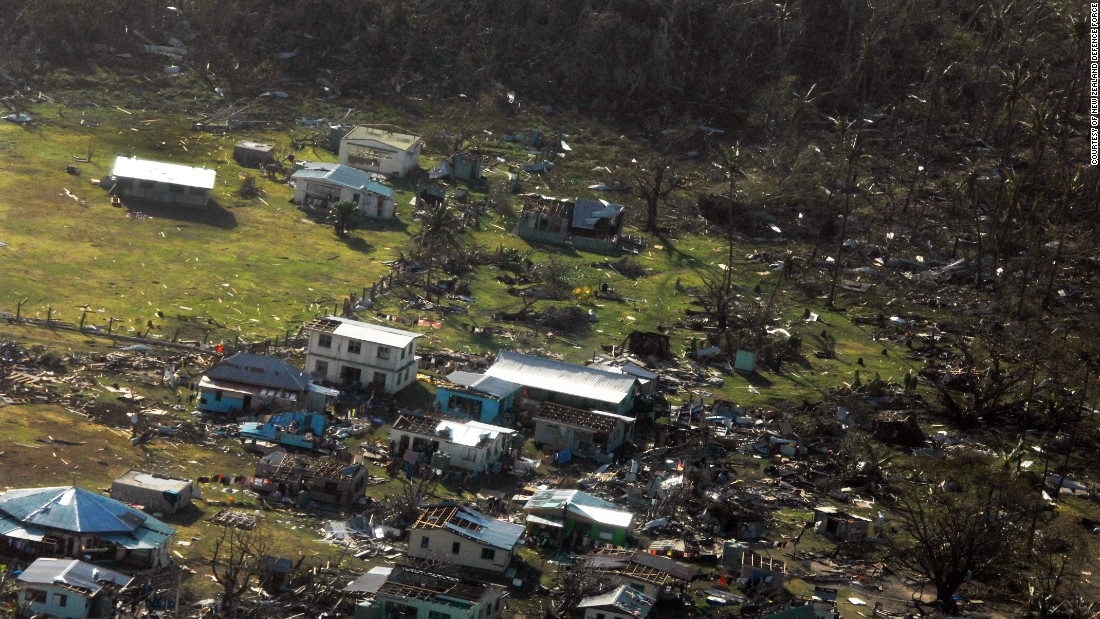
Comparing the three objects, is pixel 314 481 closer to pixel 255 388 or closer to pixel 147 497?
pixel 147 497

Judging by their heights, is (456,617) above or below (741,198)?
below

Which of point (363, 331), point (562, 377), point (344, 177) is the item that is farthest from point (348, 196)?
point (562, 377)

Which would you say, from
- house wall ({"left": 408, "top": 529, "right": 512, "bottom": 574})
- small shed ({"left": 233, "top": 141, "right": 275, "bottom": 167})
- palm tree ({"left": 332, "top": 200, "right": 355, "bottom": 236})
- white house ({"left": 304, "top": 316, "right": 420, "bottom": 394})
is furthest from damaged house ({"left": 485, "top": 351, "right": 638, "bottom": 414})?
small shed ({"left": 233, "top": 141, "right": 275, "bottom": 167})

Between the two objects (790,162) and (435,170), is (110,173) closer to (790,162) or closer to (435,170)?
(435,170)

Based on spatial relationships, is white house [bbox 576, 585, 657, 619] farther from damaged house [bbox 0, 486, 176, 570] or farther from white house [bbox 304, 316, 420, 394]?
white house [bbox 304, 316, 420, 394]

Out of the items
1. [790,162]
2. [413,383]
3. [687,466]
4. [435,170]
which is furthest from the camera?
[790,162]

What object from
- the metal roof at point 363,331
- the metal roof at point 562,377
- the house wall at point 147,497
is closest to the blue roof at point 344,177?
the metal roof at point 363,331

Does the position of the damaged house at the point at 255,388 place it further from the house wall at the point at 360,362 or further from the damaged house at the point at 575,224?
the damaged house at the point at 575,224

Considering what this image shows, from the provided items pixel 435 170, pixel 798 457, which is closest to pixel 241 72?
pixel 435 170
